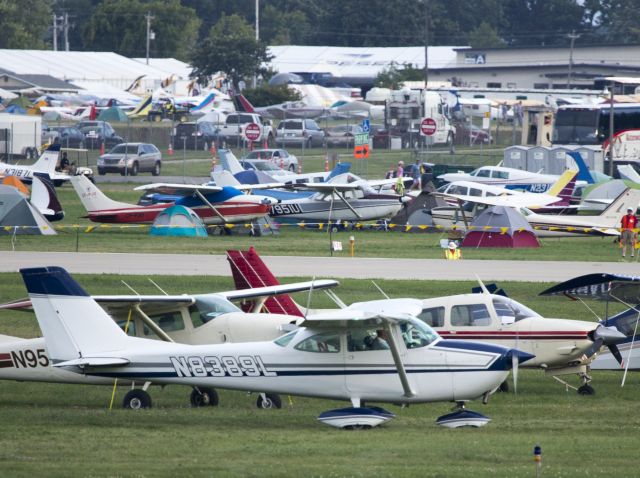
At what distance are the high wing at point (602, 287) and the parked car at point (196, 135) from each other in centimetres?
5833

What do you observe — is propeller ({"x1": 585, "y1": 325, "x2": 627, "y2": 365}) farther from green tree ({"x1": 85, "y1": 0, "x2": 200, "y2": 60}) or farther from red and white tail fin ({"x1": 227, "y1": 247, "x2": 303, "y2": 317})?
green tree ({"x1": 85, "y1": 0, "x2": 200, "y2": 60})

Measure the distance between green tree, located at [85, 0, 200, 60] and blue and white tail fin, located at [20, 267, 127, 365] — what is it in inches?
4279

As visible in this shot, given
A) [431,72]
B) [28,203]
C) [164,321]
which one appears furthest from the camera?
[431,72]

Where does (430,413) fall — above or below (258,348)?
below

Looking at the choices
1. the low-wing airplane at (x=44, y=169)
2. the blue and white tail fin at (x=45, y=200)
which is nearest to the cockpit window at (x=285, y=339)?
the blue and white tail fin at (x=45, y=200)

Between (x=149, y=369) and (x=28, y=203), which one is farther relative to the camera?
(x=28, y=203)

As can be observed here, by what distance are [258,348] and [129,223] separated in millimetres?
22907

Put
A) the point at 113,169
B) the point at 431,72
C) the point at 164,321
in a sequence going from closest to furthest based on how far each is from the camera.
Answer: the point at 164,321
the point at 113,169
the point at 431,72

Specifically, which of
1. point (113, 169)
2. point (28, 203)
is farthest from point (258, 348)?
point (113, 169)

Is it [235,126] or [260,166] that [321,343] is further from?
[235,126]

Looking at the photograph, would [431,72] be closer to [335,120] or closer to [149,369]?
[335,120]

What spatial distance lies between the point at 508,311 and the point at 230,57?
91.9 metres

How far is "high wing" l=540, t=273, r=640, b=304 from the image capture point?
56.6 feet

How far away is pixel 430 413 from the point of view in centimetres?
1592
